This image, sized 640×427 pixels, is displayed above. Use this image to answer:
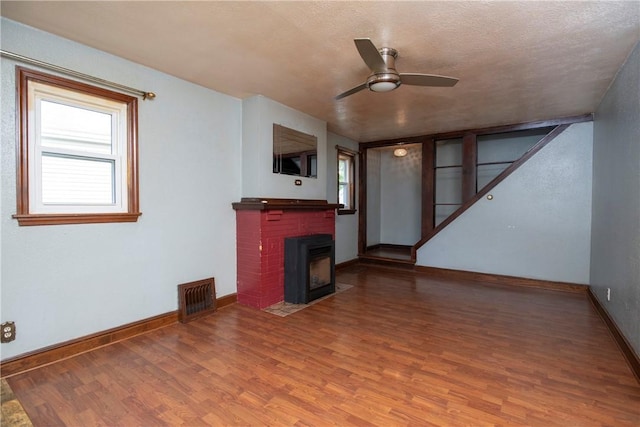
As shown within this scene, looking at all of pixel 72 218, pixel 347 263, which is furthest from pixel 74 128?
pixel 347 263

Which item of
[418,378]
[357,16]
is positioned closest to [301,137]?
[357,16]

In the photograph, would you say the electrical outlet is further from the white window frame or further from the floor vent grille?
the floor vent grille

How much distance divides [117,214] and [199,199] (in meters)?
0.85

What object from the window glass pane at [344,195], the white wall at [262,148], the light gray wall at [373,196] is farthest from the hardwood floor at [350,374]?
the light gray wall at [373,196]

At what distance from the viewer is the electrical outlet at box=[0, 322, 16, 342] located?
2086 millimetres

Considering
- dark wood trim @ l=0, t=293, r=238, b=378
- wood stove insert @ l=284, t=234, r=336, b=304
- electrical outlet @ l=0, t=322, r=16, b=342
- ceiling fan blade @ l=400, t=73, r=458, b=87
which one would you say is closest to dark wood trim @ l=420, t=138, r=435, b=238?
wood stove insert @ l=284, t=234, r=336, b=304

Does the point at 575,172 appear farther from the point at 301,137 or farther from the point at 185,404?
the point at 185,404

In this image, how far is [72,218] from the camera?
239cm

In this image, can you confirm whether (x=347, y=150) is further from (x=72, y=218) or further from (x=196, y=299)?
(x=72, y=218)

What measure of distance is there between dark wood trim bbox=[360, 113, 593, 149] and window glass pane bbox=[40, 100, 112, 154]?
460 centimetres

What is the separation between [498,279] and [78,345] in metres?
5.37

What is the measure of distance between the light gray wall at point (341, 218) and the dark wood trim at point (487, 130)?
56 cm

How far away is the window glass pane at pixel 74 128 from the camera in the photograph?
2.31 metres

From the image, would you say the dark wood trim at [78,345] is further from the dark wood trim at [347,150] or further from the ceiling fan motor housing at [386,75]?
the dark wood trim at [347,150]
